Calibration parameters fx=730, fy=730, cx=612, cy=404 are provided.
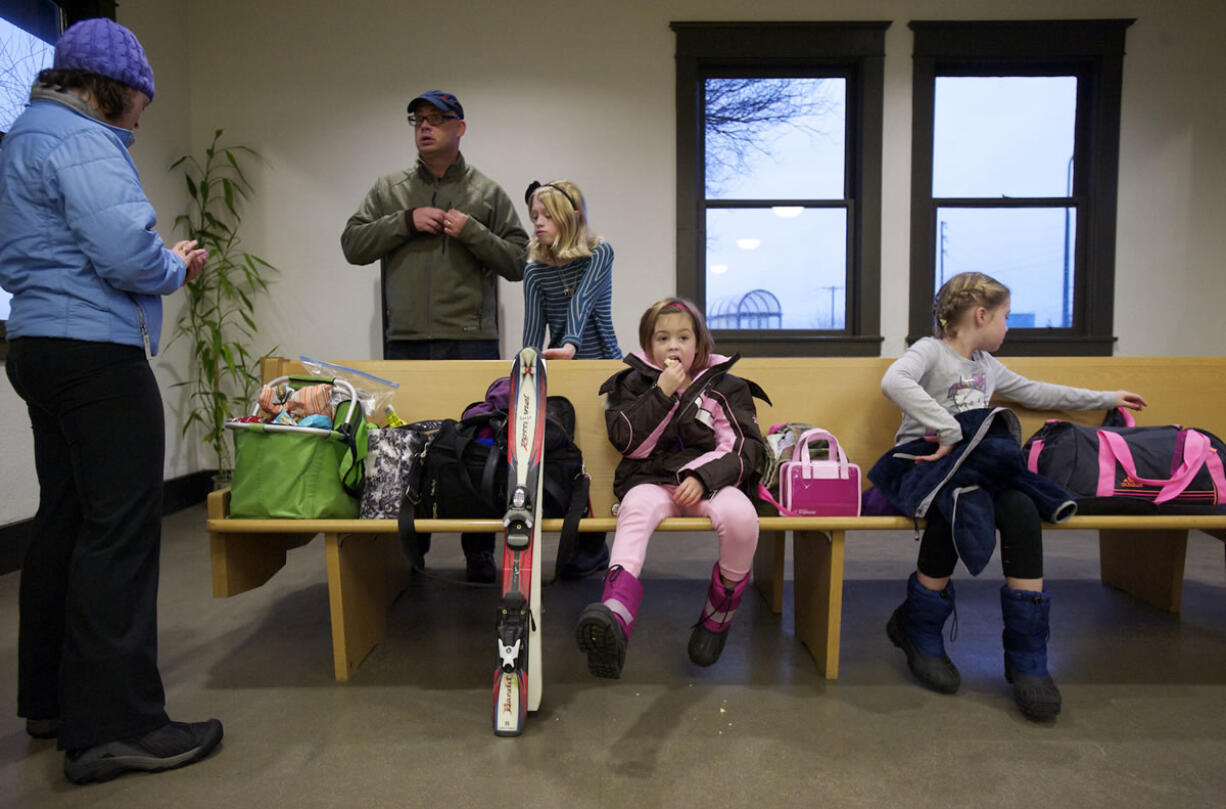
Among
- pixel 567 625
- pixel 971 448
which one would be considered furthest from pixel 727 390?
pixel 567 625

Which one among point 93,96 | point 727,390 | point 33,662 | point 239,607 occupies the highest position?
point 93,96

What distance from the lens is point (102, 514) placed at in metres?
1.41

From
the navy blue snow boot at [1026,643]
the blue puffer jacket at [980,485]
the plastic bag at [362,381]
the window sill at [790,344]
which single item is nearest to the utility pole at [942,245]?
the window sill at [790,344]

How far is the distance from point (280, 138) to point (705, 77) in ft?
7.88

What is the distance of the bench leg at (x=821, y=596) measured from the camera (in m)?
1.86

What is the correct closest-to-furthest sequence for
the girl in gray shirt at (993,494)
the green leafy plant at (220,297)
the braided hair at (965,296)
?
the girl in gray shirt at (993,494) → the braided hair at (965,296) → the green leafy plant at (220,297)

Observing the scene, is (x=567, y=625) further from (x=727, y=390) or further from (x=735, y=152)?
Result: (x=735, y=152)

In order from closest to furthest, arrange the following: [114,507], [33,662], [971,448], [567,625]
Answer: [114,507] → [33,662] → [971,448] → [567,625]

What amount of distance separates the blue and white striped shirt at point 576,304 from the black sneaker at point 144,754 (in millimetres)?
1486

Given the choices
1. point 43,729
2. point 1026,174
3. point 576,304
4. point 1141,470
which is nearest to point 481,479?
point 576,304

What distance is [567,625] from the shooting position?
225 cm

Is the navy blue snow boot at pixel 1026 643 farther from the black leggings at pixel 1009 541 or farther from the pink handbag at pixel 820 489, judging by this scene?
the pink handbag at pixel 820 489

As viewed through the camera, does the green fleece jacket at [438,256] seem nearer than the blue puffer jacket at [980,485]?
No

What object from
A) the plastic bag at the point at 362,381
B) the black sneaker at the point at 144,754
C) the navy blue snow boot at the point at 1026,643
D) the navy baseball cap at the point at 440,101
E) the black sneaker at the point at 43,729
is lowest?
the black sneaker at the point at 43,729
